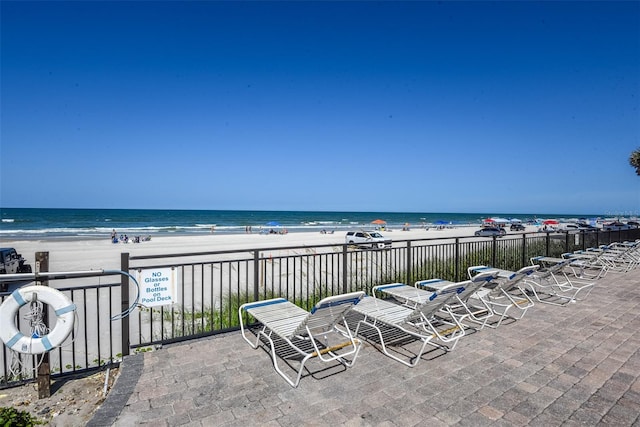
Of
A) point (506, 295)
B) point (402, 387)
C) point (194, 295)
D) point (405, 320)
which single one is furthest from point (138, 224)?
point (402, 387)

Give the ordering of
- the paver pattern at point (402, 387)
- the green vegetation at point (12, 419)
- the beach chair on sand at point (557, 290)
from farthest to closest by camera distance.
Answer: the beach chair on sand at point (557, 290) → the paver pattern at point (402, 387) → the green vegetation at point (12, 419)

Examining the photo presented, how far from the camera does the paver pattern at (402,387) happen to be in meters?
2.86

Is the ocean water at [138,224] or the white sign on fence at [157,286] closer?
the white sign on fence at [157,286]

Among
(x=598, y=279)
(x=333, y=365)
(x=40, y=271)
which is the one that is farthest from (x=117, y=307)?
(x=598, y=279)

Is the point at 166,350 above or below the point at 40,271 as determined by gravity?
below

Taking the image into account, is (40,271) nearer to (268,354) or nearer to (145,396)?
(145,396)

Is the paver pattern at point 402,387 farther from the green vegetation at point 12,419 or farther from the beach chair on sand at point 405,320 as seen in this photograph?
the green vegetation at point 12,419

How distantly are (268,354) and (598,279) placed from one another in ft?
27.0

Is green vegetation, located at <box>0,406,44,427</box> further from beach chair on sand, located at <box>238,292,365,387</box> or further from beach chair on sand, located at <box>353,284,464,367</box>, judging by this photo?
beach chair on sand, located at <box>353,284,464,367</box>

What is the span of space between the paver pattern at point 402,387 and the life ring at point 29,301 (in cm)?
73

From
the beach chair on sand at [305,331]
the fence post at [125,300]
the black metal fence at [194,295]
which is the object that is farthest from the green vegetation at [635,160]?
the fence post at [125,300]

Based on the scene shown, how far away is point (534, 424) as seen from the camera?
2.75 meters

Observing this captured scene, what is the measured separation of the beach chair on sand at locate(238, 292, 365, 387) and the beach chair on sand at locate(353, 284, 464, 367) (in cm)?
36

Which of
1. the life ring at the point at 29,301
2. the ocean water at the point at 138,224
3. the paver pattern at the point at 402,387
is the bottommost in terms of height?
the ocean water at the point at 138,224
